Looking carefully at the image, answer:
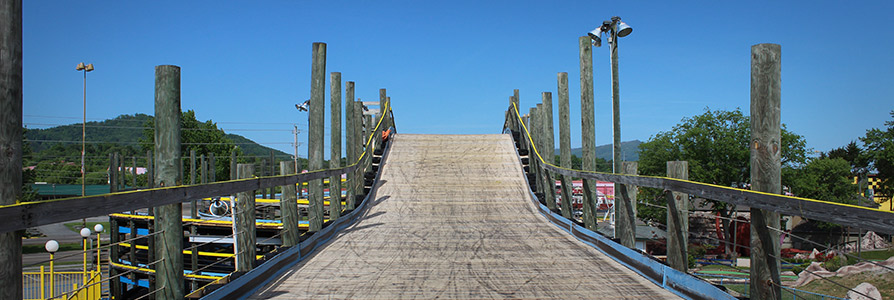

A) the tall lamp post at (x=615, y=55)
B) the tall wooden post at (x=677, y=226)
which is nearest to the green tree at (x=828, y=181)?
the tall lamp post at (x=615, y=55)

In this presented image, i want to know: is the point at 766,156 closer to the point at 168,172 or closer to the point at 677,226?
the point at 677,226

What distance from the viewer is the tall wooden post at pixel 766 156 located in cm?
373

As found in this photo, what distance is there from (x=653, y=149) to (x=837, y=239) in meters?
17.5

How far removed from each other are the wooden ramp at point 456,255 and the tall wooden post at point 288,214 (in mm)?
391

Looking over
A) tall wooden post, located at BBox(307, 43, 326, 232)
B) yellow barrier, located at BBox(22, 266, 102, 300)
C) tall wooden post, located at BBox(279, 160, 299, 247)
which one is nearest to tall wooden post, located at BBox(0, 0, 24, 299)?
yellow barrier, located at BBox(22, 266, 102, 300)

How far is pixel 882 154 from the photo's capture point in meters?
41.7

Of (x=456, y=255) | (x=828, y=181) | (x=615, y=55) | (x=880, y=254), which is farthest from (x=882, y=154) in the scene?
(x=456, y=255)

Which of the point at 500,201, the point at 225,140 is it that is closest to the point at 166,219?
the point at 500,201

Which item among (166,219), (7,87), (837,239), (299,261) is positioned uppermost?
(7,87)

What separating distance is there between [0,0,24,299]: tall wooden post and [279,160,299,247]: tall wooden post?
154 inches

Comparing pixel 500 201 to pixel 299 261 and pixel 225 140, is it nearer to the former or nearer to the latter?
pixel 299 261

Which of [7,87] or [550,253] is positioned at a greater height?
[7,87]

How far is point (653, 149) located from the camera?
43.9m

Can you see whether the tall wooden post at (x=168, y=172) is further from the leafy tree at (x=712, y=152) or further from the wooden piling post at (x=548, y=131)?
the leafy tree at (x=712, y=152)
